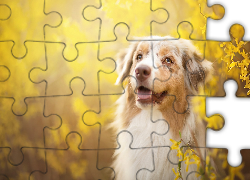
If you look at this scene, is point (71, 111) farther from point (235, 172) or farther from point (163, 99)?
point (235, 172)

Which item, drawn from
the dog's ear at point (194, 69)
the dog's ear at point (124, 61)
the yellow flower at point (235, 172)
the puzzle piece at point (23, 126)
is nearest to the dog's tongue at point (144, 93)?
the dog's ear at point (124, 61)

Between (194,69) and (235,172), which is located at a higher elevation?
(194,69)

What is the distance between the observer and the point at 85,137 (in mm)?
1967

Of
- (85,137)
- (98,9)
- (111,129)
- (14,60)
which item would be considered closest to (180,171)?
(111,129)

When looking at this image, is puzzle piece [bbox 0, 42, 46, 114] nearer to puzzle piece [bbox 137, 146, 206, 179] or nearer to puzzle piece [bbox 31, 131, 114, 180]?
puzzle piece [bbox 31, 131, 114, 180]

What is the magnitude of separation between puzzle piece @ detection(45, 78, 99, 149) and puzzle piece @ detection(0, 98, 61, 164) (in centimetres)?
6

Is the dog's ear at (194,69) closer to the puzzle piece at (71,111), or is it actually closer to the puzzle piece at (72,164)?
the puzzle piece at (71,111)

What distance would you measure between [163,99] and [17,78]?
1326 mm

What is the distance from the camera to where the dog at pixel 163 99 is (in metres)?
1.79

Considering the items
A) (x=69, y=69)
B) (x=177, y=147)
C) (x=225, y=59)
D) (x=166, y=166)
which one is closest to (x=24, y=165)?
(x=69, y=69)

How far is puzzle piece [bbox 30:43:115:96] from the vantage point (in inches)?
73.9

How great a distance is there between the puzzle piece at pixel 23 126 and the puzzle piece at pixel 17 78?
6 cm

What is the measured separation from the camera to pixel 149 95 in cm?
176
